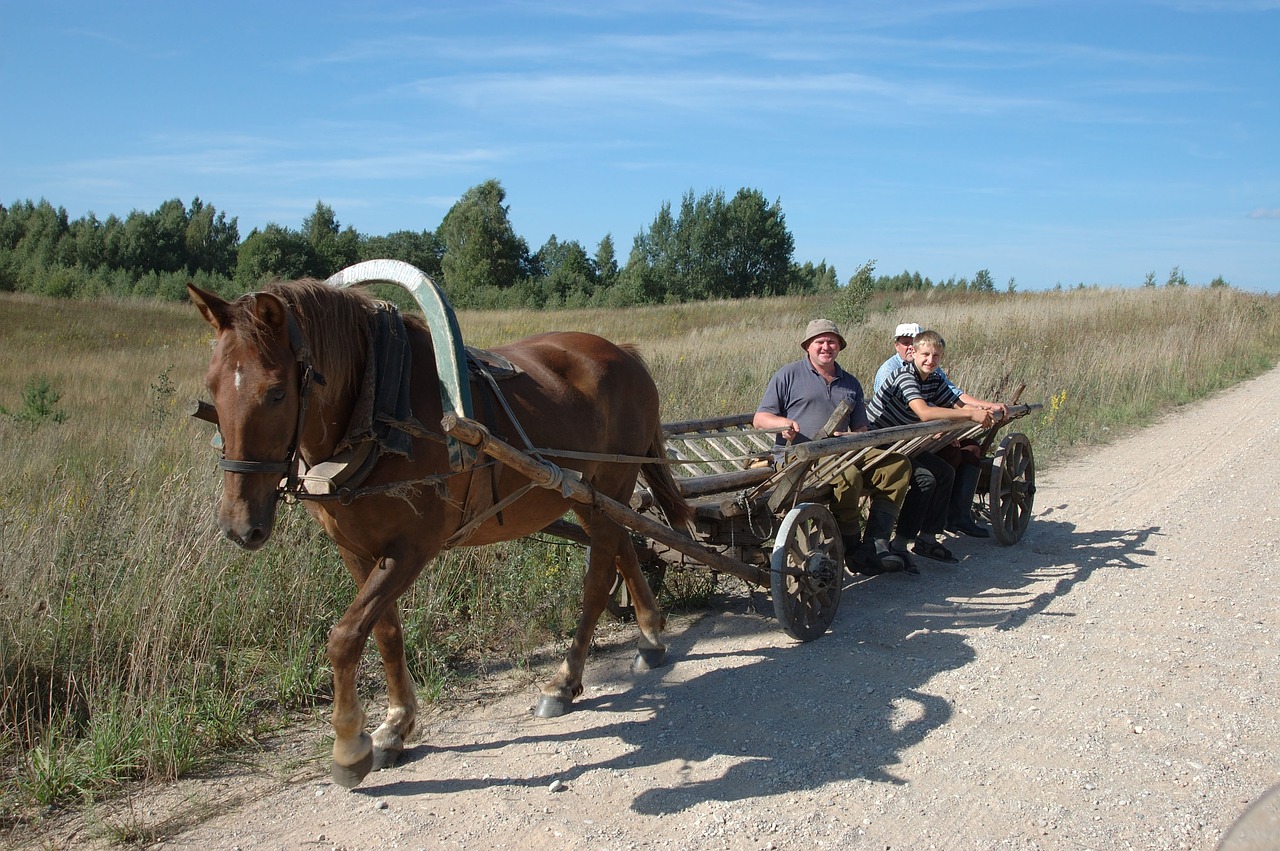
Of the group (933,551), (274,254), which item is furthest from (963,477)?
(274,254)

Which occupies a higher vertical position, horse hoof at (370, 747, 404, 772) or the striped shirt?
the striped shirt

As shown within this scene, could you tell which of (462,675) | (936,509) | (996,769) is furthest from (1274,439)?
(462,675)

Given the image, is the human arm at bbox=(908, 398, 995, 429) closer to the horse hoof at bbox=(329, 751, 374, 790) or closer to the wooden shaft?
the wooden shaft

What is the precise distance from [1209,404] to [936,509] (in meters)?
9.47

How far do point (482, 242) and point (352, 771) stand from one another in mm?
48232

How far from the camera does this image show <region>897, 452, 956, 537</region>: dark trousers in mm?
6480

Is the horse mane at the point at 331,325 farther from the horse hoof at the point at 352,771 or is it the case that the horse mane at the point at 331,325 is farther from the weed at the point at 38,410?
the weed at the point at 38,410

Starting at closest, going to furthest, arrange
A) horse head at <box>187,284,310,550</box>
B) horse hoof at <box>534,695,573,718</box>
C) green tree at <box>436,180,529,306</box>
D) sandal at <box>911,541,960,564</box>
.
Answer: horse head at <box>187,284,310,550</box>, horse hoof at <box>534,695,573,718</box>, sandal at <box>911,541,960,564</box>, green tree at <box>436,180,529,306</box>

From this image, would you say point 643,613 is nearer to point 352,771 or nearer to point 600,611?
point 600,611

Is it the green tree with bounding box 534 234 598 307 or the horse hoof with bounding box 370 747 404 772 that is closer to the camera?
the horse hoof with bounding box 370 747 404 772

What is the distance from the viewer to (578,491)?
4.00m

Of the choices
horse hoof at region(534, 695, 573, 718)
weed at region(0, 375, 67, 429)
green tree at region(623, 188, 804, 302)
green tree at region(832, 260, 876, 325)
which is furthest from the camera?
green tree at region(623, 188, 804, 302)

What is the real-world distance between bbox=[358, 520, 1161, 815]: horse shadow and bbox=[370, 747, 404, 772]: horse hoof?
4.7 inches

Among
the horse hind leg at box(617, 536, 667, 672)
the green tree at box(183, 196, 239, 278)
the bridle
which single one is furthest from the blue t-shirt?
the green tree at box(183, 196, 239, 278)
